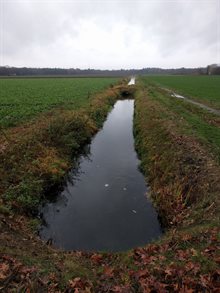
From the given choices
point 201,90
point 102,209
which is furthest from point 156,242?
point 201,90

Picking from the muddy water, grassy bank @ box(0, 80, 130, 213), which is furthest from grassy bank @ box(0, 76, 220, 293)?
the muddy water

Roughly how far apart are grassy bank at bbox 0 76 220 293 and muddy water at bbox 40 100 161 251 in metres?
0.64

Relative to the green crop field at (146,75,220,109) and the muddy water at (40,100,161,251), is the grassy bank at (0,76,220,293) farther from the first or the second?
the green crop field at (146,75,220,109)

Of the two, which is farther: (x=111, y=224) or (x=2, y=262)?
(x=111, y=224)

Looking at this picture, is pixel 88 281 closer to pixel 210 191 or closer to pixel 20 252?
pixel 20 252

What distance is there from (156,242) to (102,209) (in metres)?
3.26

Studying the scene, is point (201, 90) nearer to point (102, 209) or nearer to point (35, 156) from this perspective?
point (35, 156)

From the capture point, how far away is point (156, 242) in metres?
8.03

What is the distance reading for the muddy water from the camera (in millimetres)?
9055

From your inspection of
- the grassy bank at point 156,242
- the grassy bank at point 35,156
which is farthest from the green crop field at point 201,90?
the grassy bank at point 156,242

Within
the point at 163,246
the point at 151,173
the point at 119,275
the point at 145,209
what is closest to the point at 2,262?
the point at 119,275

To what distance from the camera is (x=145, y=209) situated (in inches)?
427

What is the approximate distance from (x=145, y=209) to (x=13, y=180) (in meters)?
5.18

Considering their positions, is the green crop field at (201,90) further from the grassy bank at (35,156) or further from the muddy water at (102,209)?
the muddy water at (102,209)
